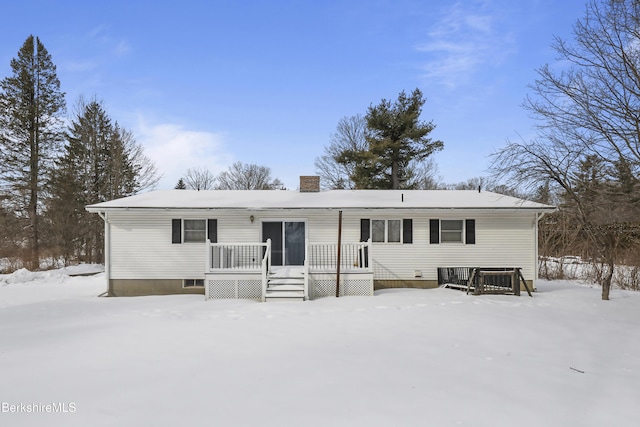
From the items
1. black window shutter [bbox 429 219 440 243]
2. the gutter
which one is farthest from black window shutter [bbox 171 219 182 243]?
black window shutter [bbox 429 219 440 243]

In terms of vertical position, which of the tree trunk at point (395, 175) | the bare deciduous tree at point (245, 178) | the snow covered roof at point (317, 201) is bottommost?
the snow covered roof at point (317, 201)

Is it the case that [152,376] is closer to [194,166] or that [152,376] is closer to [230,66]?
[230,66]

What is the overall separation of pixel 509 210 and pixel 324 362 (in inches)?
373

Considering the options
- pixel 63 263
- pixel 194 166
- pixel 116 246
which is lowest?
pixel 63 263

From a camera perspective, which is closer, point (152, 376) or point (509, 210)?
point (152, 376)

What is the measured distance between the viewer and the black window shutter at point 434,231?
1173 centimetres

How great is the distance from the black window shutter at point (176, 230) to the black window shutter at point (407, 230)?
7.96 meters

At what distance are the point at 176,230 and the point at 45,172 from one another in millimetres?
15727

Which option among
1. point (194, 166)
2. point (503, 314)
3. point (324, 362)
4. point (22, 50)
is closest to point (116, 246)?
point (324, 362)

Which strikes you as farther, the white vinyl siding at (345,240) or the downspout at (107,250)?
the white vinyl siding at (345,240)

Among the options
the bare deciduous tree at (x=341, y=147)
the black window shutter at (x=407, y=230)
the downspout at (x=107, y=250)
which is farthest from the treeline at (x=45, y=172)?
the black window shutter at (x=407, y=230)

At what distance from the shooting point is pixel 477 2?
11.0m

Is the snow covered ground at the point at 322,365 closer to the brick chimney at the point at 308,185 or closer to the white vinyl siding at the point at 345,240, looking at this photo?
the white vinyl siding at the point at 345,240

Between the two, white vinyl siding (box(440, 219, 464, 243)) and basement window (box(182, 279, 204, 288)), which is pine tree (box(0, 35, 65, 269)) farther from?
white vinyl siding (box(440, 219, 464, 243))
